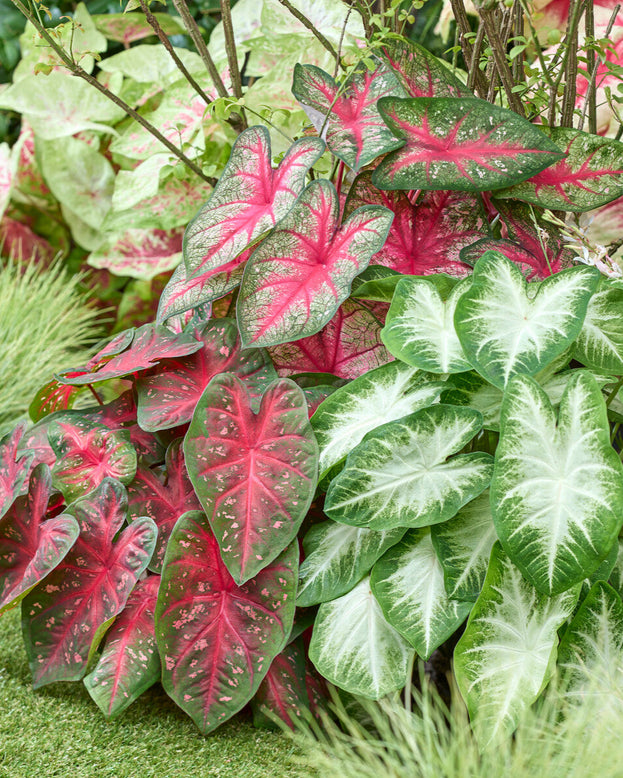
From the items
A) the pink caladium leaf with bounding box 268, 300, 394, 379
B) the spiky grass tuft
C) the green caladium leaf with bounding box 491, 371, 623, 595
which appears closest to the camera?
the green caladium leaf with bounding box 491, 371, 623, 595

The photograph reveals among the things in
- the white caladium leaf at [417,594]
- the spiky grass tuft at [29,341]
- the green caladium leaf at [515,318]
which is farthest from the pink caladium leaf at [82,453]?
the spiky grass tuft at [29,341]

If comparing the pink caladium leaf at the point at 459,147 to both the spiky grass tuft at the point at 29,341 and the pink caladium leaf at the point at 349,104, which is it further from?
the spiky grass tuft at the point at 29,341

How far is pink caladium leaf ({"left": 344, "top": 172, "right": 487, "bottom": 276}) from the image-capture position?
1.05 m

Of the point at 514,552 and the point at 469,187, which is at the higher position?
the point at 469,187

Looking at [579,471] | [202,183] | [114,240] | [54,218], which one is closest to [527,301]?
[579,471]

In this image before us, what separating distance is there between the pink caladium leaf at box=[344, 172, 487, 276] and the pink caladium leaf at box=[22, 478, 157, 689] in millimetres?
496

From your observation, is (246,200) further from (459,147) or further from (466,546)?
(466,546)

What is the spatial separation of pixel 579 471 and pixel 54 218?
2163mm

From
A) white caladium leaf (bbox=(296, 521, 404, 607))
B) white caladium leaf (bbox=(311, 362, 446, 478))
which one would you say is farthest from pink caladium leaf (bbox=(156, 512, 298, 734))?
white caladium leaf (bbox=(311, 362, 446, 478))

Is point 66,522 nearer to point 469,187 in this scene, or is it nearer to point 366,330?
point 366,330

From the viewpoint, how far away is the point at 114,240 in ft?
6.59

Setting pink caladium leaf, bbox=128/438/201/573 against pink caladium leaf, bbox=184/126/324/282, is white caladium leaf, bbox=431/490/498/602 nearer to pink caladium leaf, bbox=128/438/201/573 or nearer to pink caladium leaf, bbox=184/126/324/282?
pink caladium leaf, bbox=128/438/201/573

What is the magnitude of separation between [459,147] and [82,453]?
0.66m

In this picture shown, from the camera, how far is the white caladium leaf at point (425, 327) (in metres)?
0.84
